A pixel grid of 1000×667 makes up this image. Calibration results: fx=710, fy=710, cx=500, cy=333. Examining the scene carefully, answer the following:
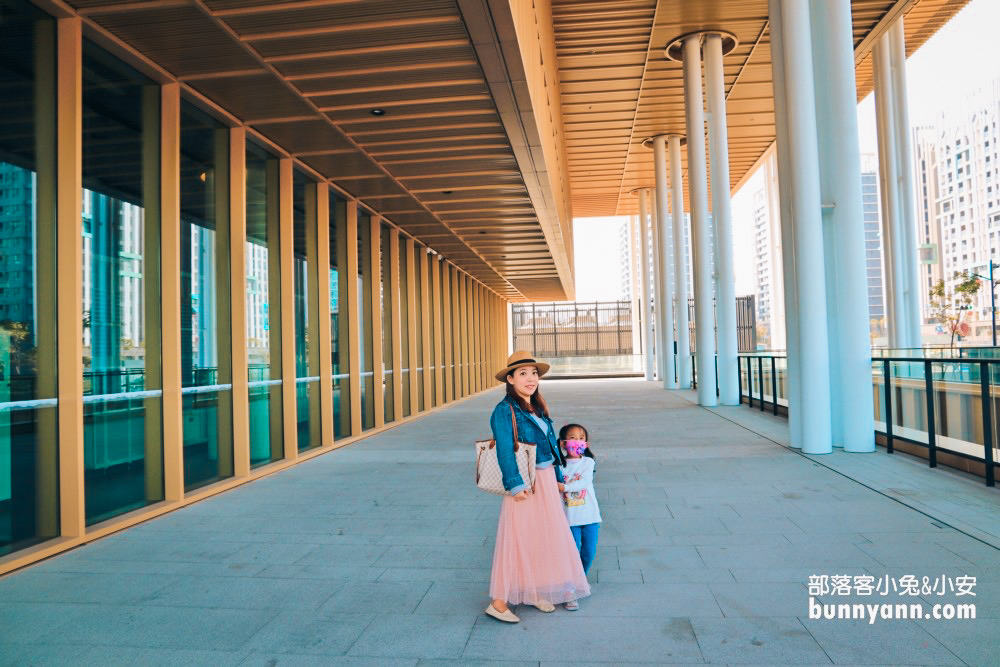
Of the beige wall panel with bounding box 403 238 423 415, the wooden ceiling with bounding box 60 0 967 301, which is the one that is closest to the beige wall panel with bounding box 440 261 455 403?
the wooden ceiling with bounding box 60 0 967 301

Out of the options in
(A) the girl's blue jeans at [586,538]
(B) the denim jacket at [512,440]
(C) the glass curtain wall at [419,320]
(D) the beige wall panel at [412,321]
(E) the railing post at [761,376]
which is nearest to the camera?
(B) the denim jacket at [512,440]

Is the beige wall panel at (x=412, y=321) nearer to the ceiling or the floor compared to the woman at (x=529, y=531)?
nearer to the ceiling

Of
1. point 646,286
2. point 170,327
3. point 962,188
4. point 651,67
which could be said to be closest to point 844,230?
point 170,327

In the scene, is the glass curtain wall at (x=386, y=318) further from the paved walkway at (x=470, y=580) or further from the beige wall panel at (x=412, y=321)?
the paved walkway at (x=470, y=580)

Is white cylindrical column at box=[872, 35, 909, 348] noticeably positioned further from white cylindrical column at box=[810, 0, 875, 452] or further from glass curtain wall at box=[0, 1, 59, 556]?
glass curtain wall at box=[0, 1, 59, 556]

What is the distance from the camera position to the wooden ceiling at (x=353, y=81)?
6027 mm

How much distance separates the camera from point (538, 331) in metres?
46.8

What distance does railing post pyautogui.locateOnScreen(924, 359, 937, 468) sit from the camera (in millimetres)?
7840

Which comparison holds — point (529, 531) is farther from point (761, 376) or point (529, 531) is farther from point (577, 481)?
point (761, 376)

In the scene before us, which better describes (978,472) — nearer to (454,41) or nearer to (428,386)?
(454,41)

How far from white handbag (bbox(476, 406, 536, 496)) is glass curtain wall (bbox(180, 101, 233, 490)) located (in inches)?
178

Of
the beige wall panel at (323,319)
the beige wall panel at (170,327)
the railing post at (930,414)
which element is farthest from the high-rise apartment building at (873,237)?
the beige wall panel at (170,327)

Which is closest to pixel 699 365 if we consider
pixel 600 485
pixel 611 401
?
pixel 611 401

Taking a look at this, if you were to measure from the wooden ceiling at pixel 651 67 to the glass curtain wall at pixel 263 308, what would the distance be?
9.25m
